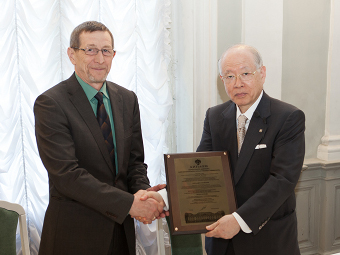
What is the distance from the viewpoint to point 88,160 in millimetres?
2158

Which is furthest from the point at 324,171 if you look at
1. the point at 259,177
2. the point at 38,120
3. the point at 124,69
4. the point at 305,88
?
the point at 38,120

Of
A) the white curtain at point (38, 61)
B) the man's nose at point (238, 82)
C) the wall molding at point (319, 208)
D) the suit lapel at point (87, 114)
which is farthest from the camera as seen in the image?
the wall molding at point (319, 208)

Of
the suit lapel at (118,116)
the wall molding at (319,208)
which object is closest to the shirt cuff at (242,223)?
the suit lapel at (118,116)

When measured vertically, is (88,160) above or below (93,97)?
below

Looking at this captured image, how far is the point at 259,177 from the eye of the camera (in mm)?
2033

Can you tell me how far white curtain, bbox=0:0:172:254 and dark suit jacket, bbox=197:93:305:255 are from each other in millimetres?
1488

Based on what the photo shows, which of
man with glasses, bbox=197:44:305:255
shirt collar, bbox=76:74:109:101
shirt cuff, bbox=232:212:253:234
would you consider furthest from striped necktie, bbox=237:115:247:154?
shirt collar, bbox=76:74:109:101

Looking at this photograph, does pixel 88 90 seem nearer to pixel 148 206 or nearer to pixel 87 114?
pixel 87 114

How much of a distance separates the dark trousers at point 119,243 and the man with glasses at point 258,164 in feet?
2.10

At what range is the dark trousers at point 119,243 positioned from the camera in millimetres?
2295

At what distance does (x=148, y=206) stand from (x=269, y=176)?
79cm

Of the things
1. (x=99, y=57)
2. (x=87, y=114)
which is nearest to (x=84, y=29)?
(x=99, y=57)

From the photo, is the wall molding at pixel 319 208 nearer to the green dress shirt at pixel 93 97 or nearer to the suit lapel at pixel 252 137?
the suit lapel at pixel 252 137

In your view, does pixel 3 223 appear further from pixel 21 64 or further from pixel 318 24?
pixel 318 24
